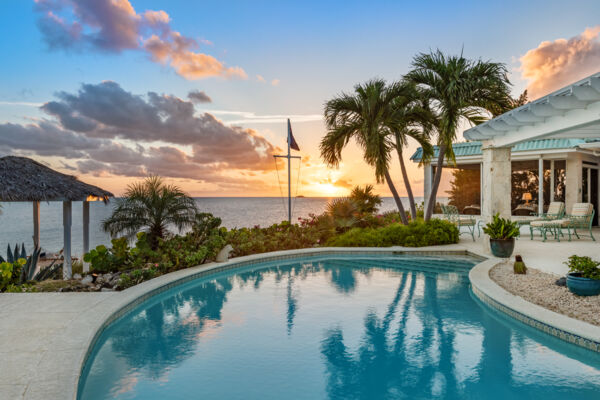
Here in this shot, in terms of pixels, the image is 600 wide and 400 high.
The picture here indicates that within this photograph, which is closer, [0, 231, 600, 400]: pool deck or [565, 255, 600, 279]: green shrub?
[0, 231, 600, 400]: pool deck

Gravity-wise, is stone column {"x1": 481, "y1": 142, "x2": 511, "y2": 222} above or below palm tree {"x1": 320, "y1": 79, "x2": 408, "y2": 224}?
below

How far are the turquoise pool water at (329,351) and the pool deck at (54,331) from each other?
0.27 m

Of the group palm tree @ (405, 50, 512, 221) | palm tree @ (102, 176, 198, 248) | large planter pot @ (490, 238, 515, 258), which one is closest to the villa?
large planter pot @ (490, 238, 515, 258)

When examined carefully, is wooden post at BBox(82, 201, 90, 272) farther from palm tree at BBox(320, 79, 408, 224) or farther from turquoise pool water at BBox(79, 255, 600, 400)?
palm tree at BBox(320, 79, 408, 224)

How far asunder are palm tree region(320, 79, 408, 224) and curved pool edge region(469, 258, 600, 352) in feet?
18.5

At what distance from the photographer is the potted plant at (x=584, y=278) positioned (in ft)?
17.6

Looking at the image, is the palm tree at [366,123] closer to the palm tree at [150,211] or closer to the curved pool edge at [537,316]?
the palm tree at [150,211]

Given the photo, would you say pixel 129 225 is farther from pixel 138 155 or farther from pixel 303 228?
pixel 138 155

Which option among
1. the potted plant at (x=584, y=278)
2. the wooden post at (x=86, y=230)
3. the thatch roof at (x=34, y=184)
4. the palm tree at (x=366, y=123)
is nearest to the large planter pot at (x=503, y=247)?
the potted plant at (x=584, y=278)

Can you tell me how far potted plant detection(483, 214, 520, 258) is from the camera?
8703 mm

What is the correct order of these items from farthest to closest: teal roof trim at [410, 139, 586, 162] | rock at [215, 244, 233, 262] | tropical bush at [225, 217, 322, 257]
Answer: teal roof trim at [410, 139, 586, 162]
tropical bush at [225, 217, 322, 257]
rock at [215, 244, 233, 262]

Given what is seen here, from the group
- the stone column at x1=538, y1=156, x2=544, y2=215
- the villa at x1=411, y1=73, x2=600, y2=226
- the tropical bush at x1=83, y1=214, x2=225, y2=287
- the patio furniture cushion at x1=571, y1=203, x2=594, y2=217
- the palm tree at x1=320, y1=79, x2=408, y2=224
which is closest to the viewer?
the villa at x1=411, y1=73, x2=600, y2=226

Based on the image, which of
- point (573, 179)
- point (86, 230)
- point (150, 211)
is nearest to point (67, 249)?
point (86, 230)

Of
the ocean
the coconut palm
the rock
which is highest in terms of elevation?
the coconut palm
